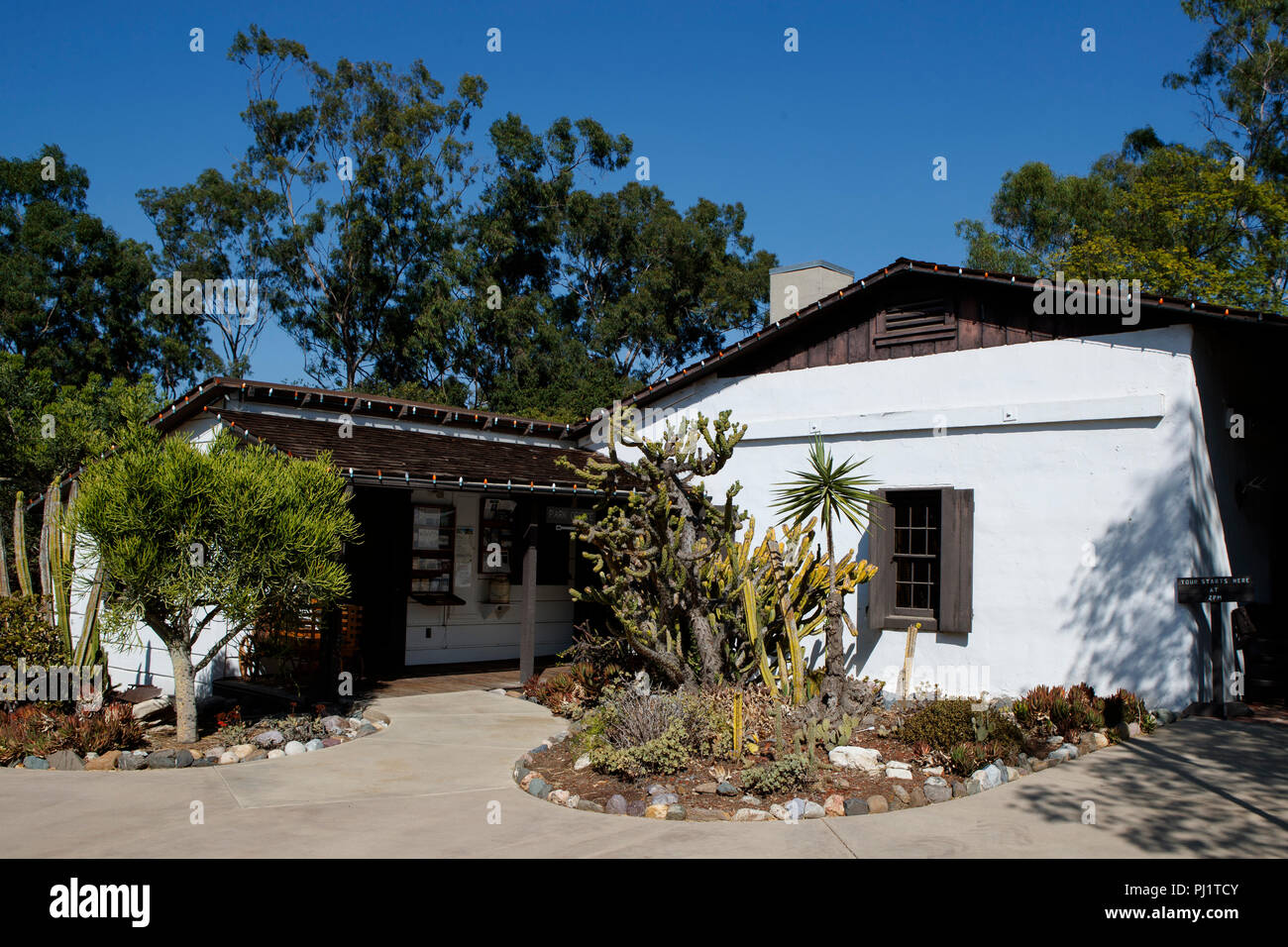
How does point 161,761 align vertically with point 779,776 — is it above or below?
below

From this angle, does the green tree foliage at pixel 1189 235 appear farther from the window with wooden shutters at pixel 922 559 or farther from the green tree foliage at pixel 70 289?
the green tree foliage at pixel 70 289

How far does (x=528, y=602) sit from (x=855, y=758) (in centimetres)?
559

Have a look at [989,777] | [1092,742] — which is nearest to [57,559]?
[989,777]

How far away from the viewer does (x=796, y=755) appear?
287 inches

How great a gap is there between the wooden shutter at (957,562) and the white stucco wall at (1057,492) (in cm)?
19

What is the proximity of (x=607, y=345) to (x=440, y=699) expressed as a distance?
23.2m

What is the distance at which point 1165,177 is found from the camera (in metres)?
28.3

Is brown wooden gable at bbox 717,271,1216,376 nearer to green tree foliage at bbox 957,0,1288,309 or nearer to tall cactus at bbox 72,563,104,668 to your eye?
tall cactus at bbox 72,563,104,668

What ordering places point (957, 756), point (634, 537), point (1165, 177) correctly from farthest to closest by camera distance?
1. point (1165, 177)
2. point (634, 537)
3. point (957, 756)

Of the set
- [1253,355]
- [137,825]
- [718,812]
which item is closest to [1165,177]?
[1253,355]

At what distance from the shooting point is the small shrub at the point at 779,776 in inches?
277

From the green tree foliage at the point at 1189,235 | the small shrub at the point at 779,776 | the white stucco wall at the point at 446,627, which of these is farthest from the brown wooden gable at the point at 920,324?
the green tree foliage at the point at 1189,235

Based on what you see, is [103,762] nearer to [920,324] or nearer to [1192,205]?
[920,324]

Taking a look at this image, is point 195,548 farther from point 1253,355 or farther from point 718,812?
point 1253,355
